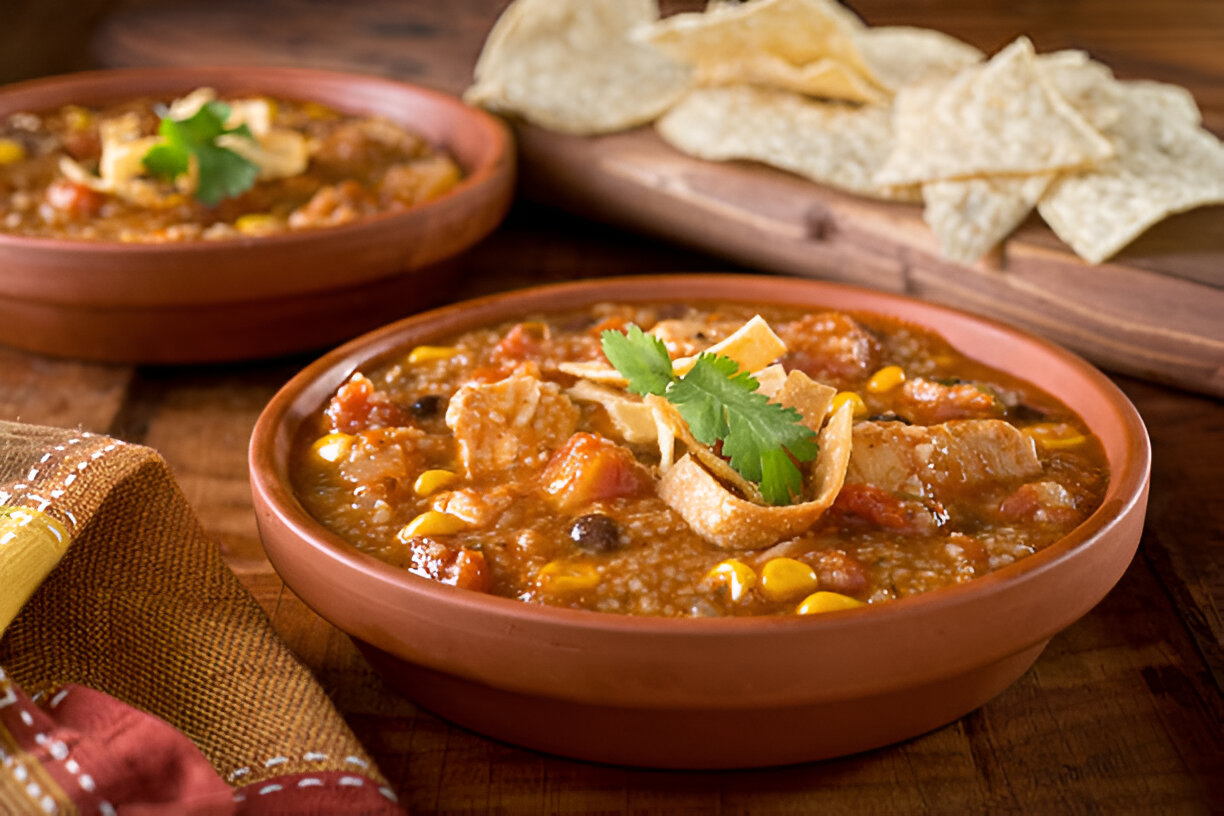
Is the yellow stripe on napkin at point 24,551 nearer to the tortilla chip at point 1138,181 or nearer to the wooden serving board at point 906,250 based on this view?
the wooden serving board at point 906,250

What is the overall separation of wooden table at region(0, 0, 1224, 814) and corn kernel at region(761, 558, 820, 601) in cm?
37

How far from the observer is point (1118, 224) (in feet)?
13.3

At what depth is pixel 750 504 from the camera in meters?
2.56

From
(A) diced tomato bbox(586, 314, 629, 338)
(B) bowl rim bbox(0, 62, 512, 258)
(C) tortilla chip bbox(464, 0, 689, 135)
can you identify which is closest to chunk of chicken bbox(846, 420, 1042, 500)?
(A) diced tomato bbox(586, 314, 629, 338)

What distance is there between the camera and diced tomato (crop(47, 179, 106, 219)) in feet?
15.3

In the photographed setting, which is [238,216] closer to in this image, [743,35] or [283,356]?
[283,356]

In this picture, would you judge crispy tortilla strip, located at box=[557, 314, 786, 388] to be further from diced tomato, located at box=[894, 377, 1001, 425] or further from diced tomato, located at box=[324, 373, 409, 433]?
diced tomato, located at box=[324, 373, 409, 433]

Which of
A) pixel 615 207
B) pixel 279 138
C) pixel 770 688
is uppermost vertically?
pixel 770 688

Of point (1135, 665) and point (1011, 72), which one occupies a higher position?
point (1011, 72)

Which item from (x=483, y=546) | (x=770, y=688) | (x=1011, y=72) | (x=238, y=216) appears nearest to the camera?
(x=770, y=688)

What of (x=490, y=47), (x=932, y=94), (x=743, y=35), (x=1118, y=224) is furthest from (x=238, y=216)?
(x=1118, y=224)

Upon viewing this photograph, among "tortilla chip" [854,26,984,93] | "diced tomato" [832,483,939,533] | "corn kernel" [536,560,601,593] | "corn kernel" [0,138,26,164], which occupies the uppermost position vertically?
"corn kernel" [536,560,601,593]

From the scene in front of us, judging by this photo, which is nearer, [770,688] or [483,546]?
[770,688]

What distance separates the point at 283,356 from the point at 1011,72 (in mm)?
2574
